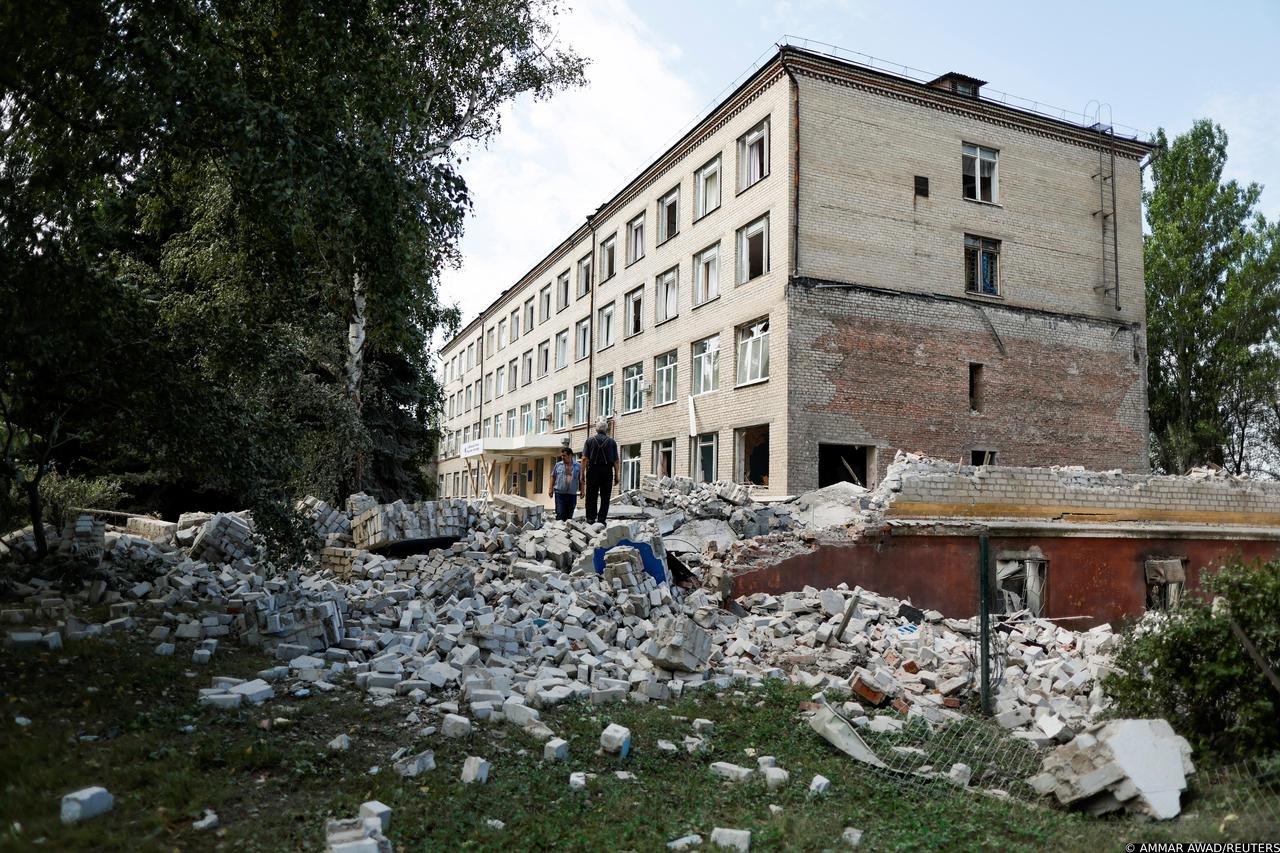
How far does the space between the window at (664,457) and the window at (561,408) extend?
913 cm

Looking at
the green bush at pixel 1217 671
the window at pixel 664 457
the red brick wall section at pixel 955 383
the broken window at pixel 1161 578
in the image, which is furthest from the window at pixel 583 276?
the green bush at pixel 1217 671

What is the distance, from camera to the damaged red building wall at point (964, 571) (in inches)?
486

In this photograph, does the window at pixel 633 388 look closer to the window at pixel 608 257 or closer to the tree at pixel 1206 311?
the window at pixel 608 257

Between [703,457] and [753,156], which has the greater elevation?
[753,156]

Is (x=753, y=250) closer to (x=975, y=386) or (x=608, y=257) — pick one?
(x=975, y=386)

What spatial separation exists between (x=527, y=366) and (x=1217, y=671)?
1571 inches

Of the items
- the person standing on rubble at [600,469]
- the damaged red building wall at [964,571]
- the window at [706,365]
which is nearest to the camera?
the damaged red building wall at [964,571]

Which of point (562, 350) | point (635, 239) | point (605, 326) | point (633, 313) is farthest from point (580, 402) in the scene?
point (635, 239)

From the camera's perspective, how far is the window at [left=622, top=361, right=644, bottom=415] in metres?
28.9

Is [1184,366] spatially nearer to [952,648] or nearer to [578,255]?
[578,255]

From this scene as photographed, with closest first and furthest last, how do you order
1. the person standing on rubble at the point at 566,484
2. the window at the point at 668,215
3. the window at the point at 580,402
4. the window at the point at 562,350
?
the person standing on rubble at the point at 566,484 < the window at the point at 668,215 < the window at the point at 580,402 < the window at the point at 562,350

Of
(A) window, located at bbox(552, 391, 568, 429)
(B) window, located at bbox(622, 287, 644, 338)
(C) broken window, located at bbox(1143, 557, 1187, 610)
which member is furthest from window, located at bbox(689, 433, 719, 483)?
(A) window, located at bbox(552, 391, 568, 429)

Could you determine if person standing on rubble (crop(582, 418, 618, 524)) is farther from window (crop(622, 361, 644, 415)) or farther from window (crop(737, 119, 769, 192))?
window (crop(622, 361, 644, 415))

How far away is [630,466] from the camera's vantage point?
29016 millimetres
